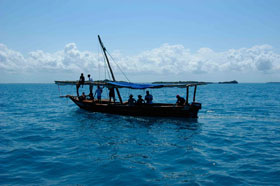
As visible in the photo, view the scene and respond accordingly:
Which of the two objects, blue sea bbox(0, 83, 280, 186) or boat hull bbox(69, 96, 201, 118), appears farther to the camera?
boat hull bbox(69, 96, 201, 118)

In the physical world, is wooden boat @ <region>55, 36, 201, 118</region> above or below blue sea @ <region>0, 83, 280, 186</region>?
above

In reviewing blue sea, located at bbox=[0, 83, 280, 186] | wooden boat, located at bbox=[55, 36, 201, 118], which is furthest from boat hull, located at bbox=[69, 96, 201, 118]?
blue sea, located at bbox=[0, 83, 280, 186]

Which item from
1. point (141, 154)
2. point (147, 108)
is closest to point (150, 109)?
point (147, 108)

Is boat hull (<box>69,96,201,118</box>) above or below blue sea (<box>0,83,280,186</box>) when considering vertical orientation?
above

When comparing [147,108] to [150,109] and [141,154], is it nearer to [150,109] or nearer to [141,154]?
[150,109]

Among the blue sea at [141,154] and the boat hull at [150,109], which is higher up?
the boat hull at [150,109]

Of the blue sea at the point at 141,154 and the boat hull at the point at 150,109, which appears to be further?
the boat hull at the point at 150,109

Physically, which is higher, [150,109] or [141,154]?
[150,109]

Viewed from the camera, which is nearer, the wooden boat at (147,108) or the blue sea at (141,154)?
the blue sea at (141,154)

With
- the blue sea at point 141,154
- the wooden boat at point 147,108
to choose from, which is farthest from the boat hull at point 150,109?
the blue sea at point 141,154

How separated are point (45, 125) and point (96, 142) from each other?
7705 mm

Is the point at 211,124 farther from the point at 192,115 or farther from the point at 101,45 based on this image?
the point at 101,45

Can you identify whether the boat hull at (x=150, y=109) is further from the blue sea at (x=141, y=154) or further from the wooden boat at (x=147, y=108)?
the blue sea at (x=141, y=154)

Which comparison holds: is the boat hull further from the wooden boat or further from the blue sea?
the blue sea
